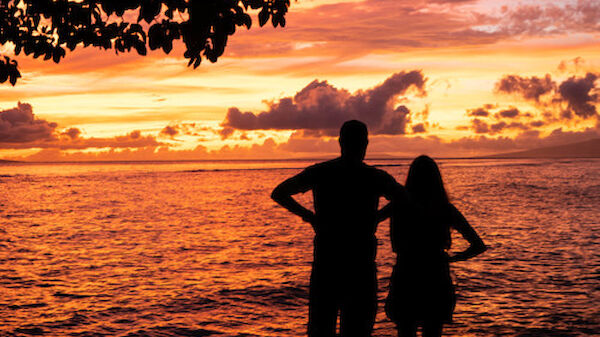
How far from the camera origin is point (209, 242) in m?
23.9

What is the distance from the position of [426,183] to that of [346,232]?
125cm

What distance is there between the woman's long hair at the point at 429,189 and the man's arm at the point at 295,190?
4.03ft

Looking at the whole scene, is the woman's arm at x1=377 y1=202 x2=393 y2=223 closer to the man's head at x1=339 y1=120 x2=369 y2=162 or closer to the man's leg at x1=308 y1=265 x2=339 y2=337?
the man's head at x1=339 y1=120 x2=369 y2=162

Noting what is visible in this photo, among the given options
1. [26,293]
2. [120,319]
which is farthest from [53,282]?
[120,319]

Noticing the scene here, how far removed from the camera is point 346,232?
177 inches

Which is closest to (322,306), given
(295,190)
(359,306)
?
(359,306)

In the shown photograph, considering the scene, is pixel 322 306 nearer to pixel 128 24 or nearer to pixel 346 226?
pixel 346 226

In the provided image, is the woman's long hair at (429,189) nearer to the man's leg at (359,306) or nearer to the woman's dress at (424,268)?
the woman's dress at (424,268)

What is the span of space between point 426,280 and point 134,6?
3.91 meters

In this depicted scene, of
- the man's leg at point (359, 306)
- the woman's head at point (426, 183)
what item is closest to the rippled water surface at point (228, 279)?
the woman's head at point (426, 183)

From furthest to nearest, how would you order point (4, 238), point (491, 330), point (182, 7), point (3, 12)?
1. point (4, 238)
2. point (491, 330)
3. point (3, 12)
4. point (182, 7)

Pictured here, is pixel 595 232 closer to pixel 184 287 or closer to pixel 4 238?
pixel 184 287

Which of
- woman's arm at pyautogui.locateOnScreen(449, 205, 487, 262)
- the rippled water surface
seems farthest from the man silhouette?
the rippled water surface

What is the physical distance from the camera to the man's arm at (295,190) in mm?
4535
